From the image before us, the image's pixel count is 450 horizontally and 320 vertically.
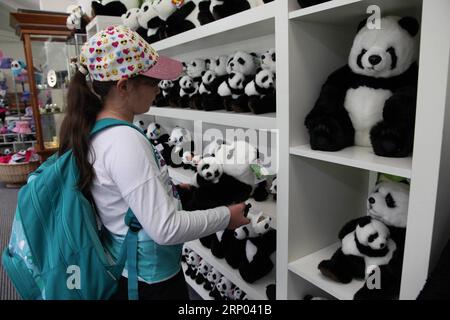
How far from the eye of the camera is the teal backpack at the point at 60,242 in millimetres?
807

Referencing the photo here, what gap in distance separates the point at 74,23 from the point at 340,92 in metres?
2.15

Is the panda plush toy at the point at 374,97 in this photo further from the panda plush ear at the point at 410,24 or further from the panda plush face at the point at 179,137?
the panda plush face at the point at 179,137

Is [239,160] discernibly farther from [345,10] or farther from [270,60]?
[345,10]

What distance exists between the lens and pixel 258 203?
1315 millimetres

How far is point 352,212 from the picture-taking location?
3.64ft

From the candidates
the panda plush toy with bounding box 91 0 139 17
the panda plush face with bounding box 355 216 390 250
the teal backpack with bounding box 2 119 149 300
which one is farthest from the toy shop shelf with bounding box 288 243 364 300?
the panda plush toy with bounding box 91 0 139 17

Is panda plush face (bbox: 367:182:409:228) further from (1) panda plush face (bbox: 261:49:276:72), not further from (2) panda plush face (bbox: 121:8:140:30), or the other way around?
(2) panda plush face (bbox: 121:8:140:30)

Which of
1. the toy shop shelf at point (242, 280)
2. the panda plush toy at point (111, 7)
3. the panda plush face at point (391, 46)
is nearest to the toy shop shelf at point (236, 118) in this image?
the panda plush face at point (391, 46)

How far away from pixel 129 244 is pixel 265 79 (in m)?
0.68

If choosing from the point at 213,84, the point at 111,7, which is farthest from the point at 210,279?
the point at 111,7

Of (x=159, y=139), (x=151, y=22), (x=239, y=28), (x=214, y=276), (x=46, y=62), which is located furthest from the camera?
(x=46, y=62)

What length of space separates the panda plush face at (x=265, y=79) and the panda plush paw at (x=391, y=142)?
464 millimetres
